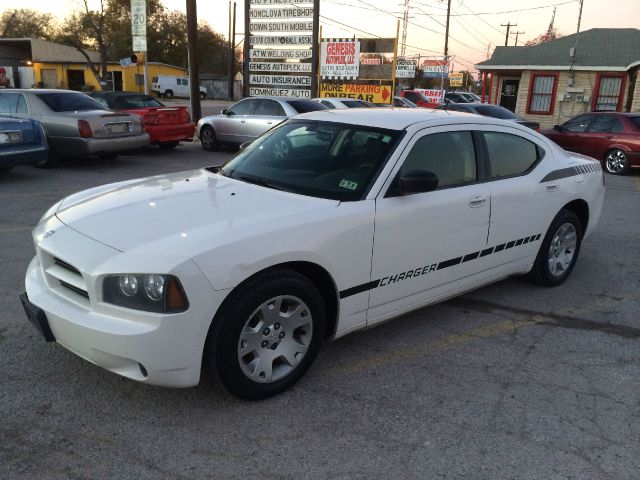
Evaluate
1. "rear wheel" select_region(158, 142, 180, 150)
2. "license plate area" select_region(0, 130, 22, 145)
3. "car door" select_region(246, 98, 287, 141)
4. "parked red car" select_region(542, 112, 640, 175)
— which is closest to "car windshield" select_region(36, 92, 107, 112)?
"license plate area" select_region(0, 130, 22, 145)


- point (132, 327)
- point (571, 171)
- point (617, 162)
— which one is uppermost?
point (571, 171)

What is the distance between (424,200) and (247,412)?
5.74ft

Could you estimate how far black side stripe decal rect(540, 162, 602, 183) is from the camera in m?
4.80

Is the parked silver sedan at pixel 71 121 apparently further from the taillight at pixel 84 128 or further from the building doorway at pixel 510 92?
the building doorway at pixel 510 92

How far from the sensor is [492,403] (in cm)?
323

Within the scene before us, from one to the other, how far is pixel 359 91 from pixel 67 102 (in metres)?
11.7

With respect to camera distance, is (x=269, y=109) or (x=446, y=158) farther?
(x=269, y=109)

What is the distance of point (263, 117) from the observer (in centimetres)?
1320

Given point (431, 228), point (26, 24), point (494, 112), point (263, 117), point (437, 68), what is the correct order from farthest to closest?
point (26, 24) → point (437, 68) → point (494, 112) → point (263, 117) → point (431, 228)

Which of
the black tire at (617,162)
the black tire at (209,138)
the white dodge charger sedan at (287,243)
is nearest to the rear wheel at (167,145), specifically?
the black tire at (209,138)

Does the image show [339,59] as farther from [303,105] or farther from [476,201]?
[476,201]

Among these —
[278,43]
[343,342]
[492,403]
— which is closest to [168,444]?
[343,342]

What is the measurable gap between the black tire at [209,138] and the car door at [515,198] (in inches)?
423

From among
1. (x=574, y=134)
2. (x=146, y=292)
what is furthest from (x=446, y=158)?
(x=574, y=134)
